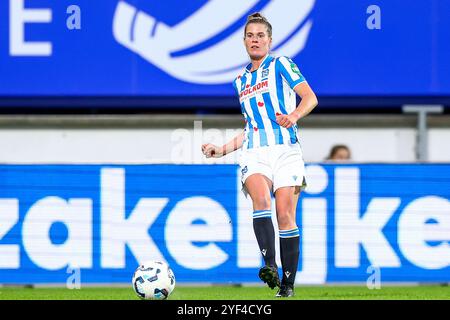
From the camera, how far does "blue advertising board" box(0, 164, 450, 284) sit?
37.1 feet

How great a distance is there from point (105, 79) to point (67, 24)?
732mm

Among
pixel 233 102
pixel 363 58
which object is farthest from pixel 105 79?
pixel 363 58

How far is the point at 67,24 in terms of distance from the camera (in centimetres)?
1360

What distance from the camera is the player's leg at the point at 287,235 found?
841cm

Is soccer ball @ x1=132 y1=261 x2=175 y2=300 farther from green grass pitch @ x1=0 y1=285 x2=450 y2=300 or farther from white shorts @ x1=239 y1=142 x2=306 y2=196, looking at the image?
white shorts @ x1=239 y1=142 x2=306 y2=196

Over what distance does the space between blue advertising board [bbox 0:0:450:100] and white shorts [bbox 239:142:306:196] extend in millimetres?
5026

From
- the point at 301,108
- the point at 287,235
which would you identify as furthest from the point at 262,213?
the point at 301,108

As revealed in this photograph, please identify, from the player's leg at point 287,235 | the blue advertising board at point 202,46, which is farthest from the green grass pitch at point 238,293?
the blue advertising board at point 202,46

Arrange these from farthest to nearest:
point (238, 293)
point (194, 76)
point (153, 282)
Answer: point (194, 76), point (238, 293), point (153, 282)

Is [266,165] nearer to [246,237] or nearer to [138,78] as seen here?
[246,237]

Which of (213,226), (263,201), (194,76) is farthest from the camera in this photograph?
(194,76)

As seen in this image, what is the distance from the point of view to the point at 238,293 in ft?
34.1

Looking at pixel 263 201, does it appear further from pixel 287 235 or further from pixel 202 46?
pixel 202 46

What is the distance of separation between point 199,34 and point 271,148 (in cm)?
539
